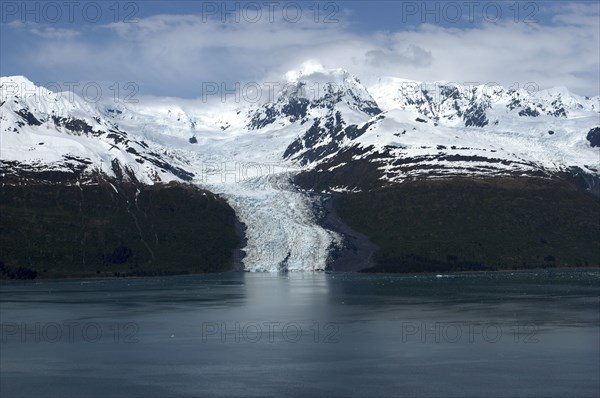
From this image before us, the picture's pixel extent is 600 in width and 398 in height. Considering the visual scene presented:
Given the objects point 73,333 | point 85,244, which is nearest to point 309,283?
point 85,244

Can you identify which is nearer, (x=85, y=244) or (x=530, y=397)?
(x=530, y=397)

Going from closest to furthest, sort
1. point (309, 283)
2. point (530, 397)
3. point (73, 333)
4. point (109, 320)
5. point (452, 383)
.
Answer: point (530, 397)
point (452, 383)
point (73, 333)
point (109, 320)
point (309, 283)

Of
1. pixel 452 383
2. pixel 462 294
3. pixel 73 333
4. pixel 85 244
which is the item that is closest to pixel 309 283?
pixel 462 294

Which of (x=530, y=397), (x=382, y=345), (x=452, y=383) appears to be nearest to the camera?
(x=530, y=397)

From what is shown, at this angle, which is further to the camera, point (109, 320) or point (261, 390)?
point (109, 320)

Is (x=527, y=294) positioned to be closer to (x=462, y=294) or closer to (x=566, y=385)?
(x=462, y=294)

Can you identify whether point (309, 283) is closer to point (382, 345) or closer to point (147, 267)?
point (147, 267)

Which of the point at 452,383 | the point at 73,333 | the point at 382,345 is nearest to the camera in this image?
the point at 452,383
